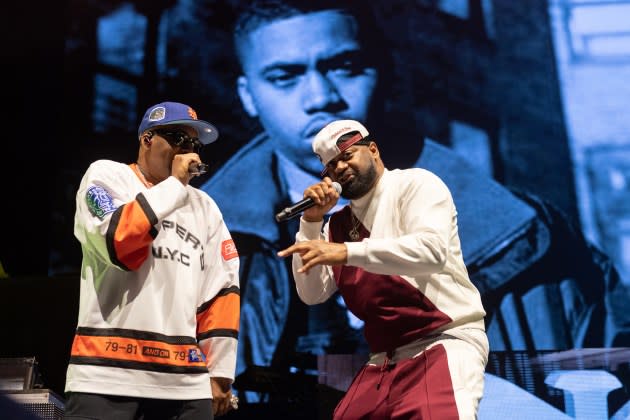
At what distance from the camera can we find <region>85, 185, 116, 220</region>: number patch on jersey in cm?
217

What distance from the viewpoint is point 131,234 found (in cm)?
208

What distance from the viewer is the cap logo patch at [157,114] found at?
96.9 inches

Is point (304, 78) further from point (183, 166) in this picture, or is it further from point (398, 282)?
point (398, 282)

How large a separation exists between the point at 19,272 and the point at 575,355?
134 inches

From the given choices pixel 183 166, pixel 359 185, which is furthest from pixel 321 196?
pixel 183 166

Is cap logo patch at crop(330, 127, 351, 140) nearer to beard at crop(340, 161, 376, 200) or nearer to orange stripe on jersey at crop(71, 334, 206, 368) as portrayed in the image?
beard at crop(340, 161, 376, 200)

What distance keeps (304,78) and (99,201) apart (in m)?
2.83

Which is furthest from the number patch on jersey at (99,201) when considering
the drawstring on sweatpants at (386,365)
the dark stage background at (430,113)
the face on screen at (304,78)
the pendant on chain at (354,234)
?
the face on screen at (304,78)

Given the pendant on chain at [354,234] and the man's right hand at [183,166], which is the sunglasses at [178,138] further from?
the pendant on chain at [354,234]

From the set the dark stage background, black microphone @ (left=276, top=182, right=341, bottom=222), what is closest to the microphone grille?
black microphone @ (left=276, top=182, right=341, bottom=222)

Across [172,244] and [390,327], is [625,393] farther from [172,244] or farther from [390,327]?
[172,244]

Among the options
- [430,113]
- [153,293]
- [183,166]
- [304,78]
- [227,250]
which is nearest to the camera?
[153,293]

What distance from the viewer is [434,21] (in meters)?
4.88

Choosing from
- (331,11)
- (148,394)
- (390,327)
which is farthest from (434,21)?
(148,394)
